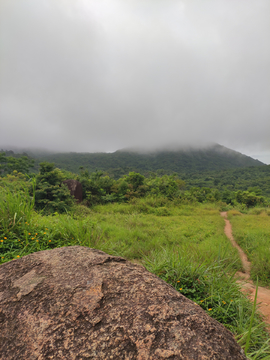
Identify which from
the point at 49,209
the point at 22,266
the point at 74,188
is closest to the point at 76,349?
the point at 22,266

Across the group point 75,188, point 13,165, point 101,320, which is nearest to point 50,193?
point 75,188

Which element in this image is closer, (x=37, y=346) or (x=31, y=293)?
(x=37, y=346)

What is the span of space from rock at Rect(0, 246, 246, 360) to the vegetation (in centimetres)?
48

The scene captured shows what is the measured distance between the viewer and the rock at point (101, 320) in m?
0.91

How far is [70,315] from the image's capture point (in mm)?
1084

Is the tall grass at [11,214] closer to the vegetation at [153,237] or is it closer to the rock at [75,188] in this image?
the vegetation at [153,237]

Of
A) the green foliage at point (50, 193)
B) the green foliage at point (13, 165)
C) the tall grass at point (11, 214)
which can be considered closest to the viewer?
the tall grass at point (11, 214)

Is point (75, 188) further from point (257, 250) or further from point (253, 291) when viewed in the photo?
point (253, 291)

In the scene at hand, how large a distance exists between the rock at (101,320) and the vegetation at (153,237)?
1.56 ft

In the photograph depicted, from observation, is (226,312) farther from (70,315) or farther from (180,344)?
(70,315)

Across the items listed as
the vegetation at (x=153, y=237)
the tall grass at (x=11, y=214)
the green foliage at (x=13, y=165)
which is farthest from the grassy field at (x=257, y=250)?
the green foliage at (x=13, y=165)

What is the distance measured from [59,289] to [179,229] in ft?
30.7

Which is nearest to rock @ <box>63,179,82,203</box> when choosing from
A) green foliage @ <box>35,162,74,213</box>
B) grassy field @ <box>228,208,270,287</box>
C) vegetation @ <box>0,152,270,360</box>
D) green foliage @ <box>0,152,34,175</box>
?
vegetation @ <box>0,152,270,360</box>

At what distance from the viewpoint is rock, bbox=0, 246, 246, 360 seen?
0.91 m
